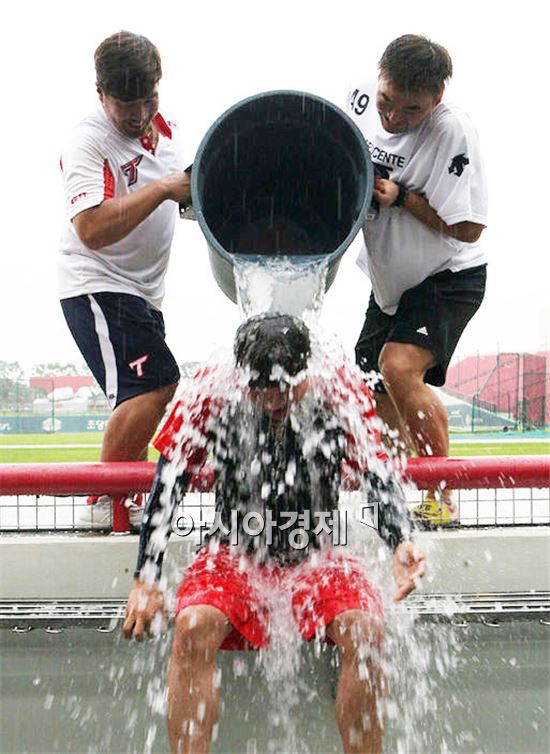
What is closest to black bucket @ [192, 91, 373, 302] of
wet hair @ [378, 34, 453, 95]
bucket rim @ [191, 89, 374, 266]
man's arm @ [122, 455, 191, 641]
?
bucket rim @ [191, 89, 374, 266]

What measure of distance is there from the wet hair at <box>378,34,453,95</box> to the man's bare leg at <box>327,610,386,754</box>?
121 cm

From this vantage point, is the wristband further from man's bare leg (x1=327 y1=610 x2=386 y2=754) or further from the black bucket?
man's bare leg (x1=327 y1=610 x2=386 y2=754)

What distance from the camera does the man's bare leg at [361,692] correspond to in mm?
1360

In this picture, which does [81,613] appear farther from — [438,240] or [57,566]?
[438,240]

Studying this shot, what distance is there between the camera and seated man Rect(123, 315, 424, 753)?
1379 millimetres

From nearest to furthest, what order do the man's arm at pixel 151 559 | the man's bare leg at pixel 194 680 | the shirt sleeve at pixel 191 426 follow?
the man's bare leg at pixel 194 680 → the man's arm at pixel 151 559 → the shirt sleeve at pixel 191 426

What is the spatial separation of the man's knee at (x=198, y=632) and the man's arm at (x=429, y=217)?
3.44ft

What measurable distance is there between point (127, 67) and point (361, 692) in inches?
→ 58.3

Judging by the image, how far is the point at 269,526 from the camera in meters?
1.65

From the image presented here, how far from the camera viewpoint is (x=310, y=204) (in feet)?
6.88

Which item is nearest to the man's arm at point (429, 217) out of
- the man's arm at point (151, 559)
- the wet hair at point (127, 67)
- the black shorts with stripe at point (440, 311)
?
the black shorts with stripe at point (440, 311)

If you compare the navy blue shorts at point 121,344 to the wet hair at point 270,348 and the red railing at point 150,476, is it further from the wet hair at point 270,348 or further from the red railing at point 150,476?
the wet hair at point 270,348

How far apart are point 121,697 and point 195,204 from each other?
1199 mm

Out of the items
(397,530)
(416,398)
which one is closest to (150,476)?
(397,530)
